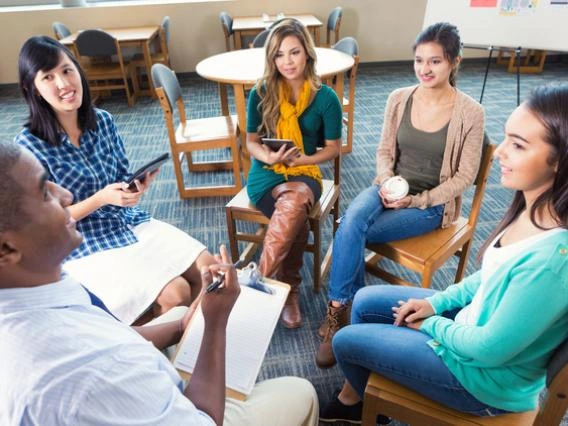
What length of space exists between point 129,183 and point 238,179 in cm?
151

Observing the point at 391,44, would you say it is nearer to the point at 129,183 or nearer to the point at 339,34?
the point at 339,34

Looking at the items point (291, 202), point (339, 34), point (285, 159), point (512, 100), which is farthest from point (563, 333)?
point (339, 34)

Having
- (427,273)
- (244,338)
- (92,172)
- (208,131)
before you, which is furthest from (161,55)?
(244,338)

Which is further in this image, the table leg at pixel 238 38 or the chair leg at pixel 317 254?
the table leg at pixel 238 38

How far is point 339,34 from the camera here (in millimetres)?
5637

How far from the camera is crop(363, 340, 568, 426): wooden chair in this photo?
33.4 inches

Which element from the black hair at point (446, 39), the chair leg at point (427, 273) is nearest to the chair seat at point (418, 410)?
the chair leg at point (427, 273)

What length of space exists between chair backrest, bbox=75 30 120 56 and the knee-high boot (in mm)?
3508

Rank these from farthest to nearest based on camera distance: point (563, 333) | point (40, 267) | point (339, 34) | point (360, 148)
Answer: point (339, 34)
point (360, 148)
point (563, 333)
point (40, 267)

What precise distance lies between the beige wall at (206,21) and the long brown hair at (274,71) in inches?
159

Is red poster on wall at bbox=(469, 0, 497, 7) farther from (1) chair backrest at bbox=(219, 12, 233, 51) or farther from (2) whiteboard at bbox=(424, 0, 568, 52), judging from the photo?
(1) chair backrest at bbox=(219, 12, 233, 51)

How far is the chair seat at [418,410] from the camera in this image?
980 mm

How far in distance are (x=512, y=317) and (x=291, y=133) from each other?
1327 millimetres

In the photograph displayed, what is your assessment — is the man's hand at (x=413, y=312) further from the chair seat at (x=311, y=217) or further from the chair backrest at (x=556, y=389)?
the chair seat at (x=311, y=217)
